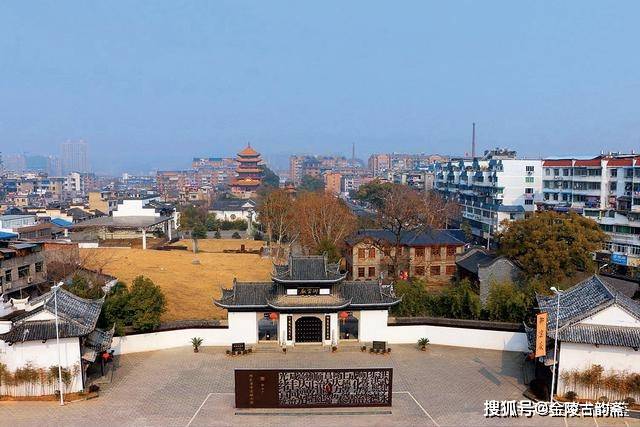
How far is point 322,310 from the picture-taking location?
24625 millimetres

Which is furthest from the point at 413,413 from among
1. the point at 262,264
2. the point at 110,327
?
the point at 262,264

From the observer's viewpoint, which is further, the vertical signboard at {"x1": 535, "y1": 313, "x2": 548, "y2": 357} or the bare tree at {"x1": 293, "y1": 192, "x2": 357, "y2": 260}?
the bare tree at {"x1": 293, "y1": 192, "x2": 357, "y2": 260}

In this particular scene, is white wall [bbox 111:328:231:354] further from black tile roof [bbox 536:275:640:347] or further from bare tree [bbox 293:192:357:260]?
bare tree [bbox 293:192:357:260]

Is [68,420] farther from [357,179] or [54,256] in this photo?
[357,179]

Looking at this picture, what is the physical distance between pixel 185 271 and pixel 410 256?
18.6m

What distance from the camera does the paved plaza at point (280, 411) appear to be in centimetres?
1720

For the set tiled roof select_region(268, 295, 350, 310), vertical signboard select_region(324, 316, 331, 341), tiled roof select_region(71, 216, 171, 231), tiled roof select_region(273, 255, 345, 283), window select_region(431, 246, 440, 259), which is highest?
tiled roof select_region(273, 255, 345, 283)

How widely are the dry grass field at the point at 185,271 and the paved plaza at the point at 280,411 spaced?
28.3 feet

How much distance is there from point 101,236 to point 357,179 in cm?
12438

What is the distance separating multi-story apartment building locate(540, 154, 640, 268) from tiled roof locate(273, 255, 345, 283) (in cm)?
2995

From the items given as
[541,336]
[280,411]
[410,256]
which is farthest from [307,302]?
[410,256]

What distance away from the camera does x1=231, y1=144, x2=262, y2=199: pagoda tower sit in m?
124

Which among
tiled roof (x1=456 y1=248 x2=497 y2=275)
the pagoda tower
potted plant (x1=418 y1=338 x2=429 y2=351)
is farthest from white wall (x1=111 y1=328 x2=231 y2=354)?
the pagoda tower

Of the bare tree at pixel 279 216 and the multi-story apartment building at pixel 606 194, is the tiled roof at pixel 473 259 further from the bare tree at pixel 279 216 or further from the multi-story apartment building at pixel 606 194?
the bare tree at pixel 279 216
